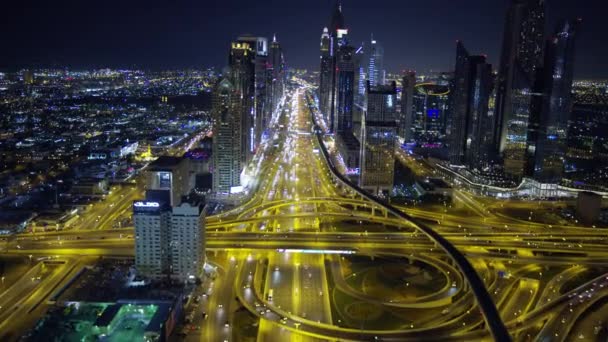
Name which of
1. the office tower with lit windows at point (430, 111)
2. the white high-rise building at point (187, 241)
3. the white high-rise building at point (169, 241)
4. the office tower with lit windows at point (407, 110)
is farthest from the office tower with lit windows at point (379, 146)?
the office tower with lit windows at point (430, 111)

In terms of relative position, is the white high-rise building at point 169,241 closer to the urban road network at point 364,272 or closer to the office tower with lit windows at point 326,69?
the urban road network at point 364,272

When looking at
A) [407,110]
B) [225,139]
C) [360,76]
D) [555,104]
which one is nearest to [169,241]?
[225,139]

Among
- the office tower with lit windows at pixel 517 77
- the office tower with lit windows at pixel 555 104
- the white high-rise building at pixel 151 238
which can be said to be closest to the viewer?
the white high-rise building at pixel 151 238

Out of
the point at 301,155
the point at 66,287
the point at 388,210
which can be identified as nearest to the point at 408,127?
the point at 301,155

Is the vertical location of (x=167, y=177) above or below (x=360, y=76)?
below

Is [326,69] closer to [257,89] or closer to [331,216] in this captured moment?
[257,89]

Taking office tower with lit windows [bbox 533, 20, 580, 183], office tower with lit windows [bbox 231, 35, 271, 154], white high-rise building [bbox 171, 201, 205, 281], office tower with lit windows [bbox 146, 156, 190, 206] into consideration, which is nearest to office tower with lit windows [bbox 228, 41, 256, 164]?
office tower with lit windows [bbox 231, 35, 271, 154]
